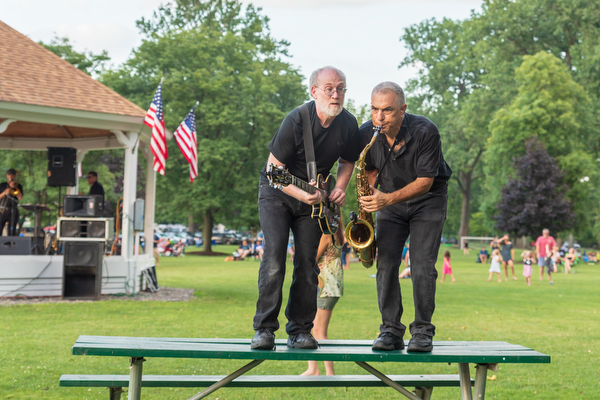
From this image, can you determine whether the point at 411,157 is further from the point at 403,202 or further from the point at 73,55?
the point at 73,55

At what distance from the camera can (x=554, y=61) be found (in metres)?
45.5

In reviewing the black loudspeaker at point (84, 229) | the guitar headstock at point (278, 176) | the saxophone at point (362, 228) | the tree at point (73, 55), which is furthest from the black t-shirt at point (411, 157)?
the tree at point (73, 55)

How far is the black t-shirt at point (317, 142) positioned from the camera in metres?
4.79

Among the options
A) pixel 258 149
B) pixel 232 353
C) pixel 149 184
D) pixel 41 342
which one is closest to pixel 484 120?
pixel 258 149

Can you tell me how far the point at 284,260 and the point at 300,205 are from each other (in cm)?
44

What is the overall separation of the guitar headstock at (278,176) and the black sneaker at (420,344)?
1505 mm

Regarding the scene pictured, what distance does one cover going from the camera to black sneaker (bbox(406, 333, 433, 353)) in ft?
15.2

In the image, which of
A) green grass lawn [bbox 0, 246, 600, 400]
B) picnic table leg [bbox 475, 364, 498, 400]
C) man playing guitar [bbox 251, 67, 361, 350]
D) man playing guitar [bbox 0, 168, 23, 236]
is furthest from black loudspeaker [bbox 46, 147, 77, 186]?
picnic table leg [bbox 475, 364, 498, 400]

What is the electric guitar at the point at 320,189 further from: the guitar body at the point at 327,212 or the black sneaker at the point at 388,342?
the black sneaker at the point at 388,342

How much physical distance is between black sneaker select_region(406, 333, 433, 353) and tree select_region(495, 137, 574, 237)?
41695mm

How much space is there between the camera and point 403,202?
16.3ft

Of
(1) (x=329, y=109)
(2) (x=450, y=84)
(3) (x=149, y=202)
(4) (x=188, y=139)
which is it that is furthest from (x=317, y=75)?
(2) (x=450, y=84)

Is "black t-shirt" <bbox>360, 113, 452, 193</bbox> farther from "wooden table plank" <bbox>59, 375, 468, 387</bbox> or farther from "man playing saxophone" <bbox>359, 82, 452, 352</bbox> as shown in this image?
"wooden table plank" <bbox>59, 375, 468, 387</bbox>

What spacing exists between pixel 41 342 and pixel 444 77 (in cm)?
5826
